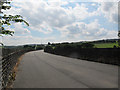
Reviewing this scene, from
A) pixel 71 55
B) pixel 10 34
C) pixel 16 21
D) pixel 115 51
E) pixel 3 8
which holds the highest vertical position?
pixel 3 8

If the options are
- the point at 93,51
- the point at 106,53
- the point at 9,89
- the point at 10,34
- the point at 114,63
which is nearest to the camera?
the point at 9,89

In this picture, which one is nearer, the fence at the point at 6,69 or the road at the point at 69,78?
the fence at the point at 6,69

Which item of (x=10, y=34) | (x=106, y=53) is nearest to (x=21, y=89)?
(x=10, y=34)

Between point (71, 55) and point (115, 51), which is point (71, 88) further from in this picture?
point (71, 55)

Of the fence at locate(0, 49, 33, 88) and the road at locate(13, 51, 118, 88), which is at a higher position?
the fence at locate(0, 49, 33, 88)

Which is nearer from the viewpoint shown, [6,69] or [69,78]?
[6,69]

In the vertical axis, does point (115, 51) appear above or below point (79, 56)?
above

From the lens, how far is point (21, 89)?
577cm

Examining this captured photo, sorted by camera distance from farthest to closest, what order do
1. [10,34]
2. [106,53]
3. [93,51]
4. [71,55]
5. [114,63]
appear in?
[71,55], [93,51], [106,53], [114,63], [10,34]

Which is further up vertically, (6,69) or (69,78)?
(6,69)

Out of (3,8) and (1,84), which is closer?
(1,84)

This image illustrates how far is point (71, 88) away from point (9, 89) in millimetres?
2615

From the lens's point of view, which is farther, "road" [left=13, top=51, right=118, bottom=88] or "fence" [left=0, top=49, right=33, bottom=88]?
"road" [left=13, top=51, right=118, bottom=88]

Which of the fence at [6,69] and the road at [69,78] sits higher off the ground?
the fence at [6,69]
